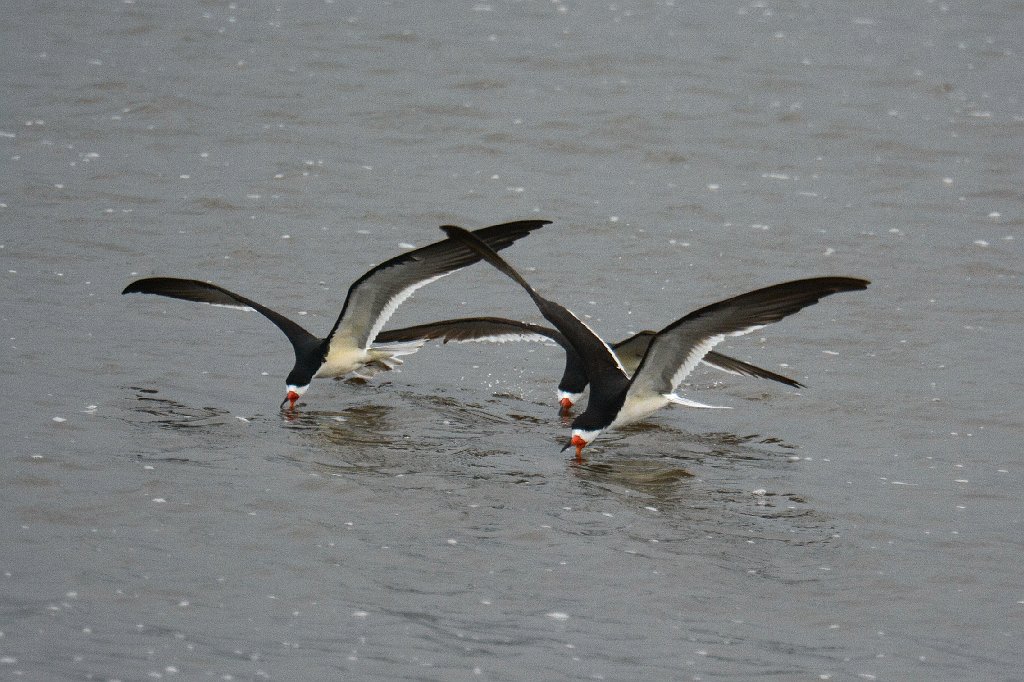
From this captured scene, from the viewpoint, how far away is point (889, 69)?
64.6ft

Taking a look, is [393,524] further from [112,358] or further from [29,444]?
[112,358]

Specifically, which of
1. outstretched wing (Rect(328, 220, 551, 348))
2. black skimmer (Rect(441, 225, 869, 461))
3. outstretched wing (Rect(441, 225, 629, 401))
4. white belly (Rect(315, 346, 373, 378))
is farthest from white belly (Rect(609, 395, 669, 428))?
white belly (Rect(315, 346, 373, 378))

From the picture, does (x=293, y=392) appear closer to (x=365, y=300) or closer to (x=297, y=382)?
(x=297, y=382)

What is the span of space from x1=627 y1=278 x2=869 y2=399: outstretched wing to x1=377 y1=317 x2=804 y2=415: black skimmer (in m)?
0.93

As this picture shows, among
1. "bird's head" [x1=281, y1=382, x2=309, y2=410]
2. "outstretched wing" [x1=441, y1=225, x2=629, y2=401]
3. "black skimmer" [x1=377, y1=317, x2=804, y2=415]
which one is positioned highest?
"outstretched wing" [x1=441, y1=225, x2=629, y2=401]

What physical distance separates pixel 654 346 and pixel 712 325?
39 centimetres

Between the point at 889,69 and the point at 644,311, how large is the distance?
886 cm

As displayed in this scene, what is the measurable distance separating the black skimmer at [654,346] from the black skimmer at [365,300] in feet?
2.58

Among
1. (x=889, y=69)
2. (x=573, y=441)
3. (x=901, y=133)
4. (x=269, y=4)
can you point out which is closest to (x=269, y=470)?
(x=573, y=441)

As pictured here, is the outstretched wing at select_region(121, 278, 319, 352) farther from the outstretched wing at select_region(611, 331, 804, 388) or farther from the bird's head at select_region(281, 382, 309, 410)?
the outstretched wing at select_region(611, 331, 804, 388)

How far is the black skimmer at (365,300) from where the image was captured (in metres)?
9.85

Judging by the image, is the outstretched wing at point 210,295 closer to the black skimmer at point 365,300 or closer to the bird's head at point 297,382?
the black skimmer at point 365,300

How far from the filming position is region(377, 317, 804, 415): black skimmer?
34.1 ft

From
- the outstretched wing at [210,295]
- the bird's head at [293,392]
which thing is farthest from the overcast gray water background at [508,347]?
the outstretched wing at [210,295]
